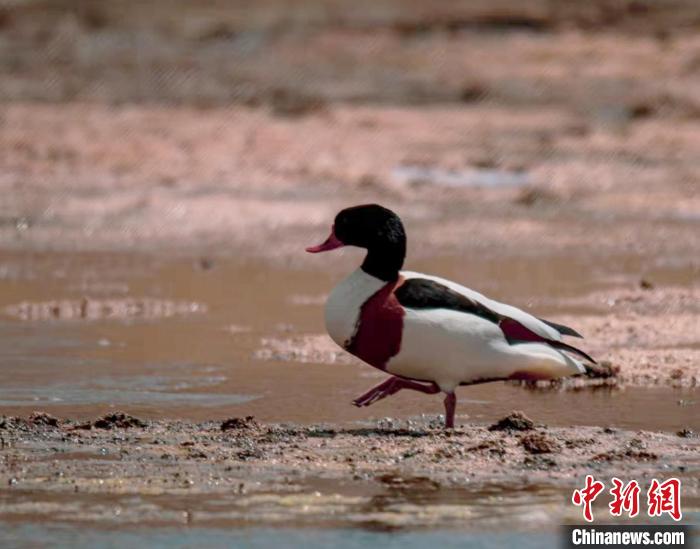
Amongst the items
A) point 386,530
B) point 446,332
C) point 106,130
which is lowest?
point 386,530

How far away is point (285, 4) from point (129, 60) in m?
3.50

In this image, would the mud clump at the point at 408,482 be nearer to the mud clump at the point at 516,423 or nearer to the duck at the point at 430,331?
the duck at the point at 430,331

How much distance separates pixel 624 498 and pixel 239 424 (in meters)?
1.89

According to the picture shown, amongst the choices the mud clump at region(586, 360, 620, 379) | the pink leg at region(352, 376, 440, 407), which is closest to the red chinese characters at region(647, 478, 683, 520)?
the pink leg at region(352, 376, 440, 407)

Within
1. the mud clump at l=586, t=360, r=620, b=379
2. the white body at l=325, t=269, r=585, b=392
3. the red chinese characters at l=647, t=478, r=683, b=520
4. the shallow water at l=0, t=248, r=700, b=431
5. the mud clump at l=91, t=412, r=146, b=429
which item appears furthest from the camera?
the mud clump at l=586, t=360, r=620, b=379

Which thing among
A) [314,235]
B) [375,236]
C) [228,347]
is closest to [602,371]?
[375,236]

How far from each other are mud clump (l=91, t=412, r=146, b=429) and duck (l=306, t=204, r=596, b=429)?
0.99 meters

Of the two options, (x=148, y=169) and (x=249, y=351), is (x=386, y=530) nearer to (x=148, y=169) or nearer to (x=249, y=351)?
(x=249, y=351)

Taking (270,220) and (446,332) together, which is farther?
(270,220)

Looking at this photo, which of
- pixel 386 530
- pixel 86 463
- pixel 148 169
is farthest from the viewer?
pixel 148 169

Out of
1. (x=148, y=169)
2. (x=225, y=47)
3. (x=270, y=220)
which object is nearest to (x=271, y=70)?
(x=225, y=47)

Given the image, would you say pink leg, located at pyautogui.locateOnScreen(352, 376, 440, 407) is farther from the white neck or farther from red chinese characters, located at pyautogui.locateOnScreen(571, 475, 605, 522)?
red chinese characters, located at pyautogui.locateOnScreen(571, 475, 605, 522)

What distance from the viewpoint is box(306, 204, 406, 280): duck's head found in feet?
25.3

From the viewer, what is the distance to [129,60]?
26.3 meters
